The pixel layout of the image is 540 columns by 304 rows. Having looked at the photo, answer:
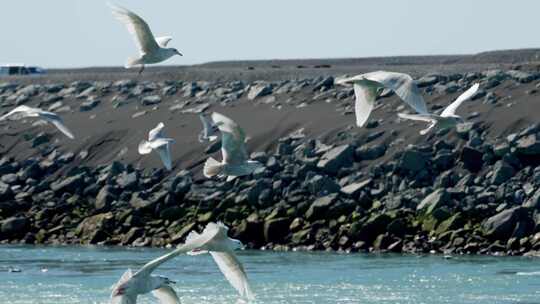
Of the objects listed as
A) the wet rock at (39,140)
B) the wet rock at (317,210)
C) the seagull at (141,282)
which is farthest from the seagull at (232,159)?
the wet rock at (39,140)

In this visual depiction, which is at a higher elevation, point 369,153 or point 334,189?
point 369,153

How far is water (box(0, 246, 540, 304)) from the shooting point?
28859 millimetres

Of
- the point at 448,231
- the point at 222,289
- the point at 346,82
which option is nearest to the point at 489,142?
the point at 448,231

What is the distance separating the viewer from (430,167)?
38250 mm

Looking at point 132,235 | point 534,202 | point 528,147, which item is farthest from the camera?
point 132,235

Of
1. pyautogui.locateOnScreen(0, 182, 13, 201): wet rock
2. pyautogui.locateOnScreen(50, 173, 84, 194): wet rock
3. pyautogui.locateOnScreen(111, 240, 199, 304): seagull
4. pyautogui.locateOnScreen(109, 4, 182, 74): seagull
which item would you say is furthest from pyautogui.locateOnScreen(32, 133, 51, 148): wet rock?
pyautogui.locateOnScreen(111, 240, 199, 304): seagull

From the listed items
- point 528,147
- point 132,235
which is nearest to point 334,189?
point 528,147

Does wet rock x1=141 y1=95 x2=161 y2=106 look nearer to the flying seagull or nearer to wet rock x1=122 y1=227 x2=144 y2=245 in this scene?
wet rock x1=122 y1=227 x2=144 y2=245

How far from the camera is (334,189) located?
123 feet

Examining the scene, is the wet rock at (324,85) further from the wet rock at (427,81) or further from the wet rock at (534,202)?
the wet rock at (534,202)

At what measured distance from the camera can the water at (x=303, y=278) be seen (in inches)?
1136

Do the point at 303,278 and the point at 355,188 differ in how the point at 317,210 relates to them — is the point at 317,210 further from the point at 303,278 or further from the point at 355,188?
the point at 303,278

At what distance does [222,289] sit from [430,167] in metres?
9.34

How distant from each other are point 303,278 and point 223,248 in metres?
13.7
